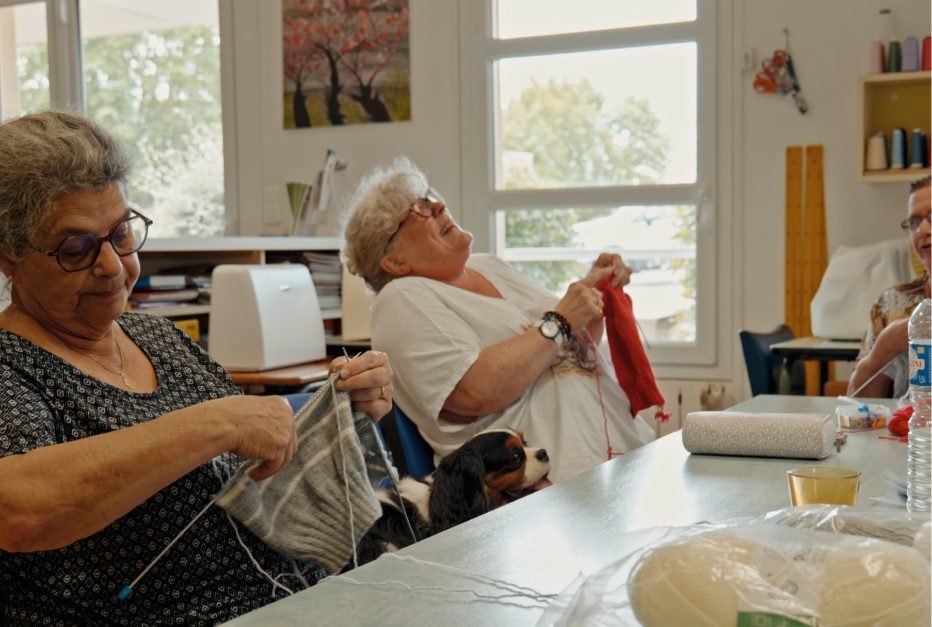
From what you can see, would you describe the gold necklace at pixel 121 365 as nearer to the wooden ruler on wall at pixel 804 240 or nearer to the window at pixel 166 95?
the wooden ruler on wall at pixel 804 240

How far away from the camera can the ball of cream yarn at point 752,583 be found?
1.82 feet

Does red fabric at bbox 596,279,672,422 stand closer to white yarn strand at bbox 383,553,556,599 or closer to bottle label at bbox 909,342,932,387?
bottle label at bbox 909,342,932,387

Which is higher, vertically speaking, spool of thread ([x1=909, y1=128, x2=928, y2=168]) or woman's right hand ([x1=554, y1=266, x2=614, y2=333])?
spool of thread ([x1=909, y1=128, x2=928, y2=168])

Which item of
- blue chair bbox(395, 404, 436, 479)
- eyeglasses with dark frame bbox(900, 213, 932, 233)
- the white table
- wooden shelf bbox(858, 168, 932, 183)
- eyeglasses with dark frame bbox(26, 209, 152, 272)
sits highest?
wooden shelf bbox(858, 168, 932, 183)

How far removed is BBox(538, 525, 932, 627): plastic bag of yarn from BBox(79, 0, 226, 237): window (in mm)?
4618

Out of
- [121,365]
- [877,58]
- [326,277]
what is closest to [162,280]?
[326,277]

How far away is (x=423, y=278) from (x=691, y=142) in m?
2.18

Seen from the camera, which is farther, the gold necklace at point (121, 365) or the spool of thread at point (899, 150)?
the spool of thread at point (899, 150)

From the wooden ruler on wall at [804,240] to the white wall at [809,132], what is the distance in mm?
34

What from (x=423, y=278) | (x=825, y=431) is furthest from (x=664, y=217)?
(x=825, y=431)

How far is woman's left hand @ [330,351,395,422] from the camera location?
4.24ft

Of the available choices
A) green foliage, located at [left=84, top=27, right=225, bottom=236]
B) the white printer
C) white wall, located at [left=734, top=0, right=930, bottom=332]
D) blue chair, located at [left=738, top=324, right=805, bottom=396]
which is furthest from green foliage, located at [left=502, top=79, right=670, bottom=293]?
green foliage, located at [left=84, top=27, right=225, bottom=236]

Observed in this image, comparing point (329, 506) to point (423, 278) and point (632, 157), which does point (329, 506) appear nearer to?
point (423, 278)

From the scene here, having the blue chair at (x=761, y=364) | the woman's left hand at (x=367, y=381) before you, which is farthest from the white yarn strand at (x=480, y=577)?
the blue chair at (x=761, y=364)
